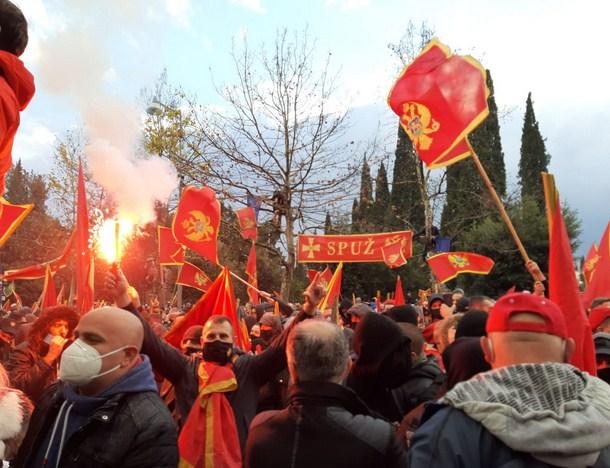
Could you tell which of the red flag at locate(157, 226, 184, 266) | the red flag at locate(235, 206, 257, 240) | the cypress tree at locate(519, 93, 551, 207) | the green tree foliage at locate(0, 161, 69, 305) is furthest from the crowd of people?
the cypress tree at locate(519, 93, 551, 207)

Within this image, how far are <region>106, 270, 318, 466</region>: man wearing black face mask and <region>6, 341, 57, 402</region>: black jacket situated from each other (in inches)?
33.1

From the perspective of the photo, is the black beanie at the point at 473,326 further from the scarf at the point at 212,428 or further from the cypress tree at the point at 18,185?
the cypress tree at the point at 18,185

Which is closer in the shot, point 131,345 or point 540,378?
point 540,378

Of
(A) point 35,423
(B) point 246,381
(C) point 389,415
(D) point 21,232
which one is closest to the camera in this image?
(A) point 35,423

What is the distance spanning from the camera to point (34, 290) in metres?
35.8

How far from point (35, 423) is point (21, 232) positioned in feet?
133

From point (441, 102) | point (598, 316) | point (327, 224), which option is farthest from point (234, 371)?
point (327, 224)

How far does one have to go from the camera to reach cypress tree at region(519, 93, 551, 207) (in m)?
40.2

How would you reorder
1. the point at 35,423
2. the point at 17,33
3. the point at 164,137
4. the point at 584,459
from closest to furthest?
1. the point at 584,459
2. the point at 17,33
3. the point at 35,423
4. the point at 164,137

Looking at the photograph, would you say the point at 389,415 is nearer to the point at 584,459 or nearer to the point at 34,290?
the point at 584,459

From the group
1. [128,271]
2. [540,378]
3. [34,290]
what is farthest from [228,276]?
[34,290]

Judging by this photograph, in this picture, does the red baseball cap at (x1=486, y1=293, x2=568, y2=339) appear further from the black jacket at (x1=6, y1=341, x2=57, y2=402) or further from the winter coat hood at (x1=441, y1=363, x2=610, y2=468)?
the black jacket at (x1=6, y1=341, x2=57, y2=402)

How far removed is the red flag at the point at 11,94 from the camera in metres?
2.24

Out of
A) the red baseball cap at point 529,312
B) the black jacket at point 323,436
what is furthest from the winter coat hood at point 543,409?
the black jacket at point 323,436
